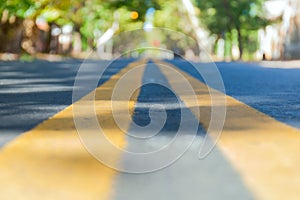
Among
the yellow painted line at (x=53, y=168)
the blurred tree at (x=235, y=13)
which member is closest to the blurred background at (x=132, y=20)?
the blurred tree at (x=235, y=13)

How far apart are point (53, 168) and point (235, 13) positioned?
45145mm

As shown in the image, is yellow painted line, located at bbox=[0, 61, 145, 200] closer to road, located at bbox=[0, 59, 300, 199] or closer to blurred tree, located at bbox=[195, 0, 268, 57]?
road, located at bbox=[0, 59, 300, 199]

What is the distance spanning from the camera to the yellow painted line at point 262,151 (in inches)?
93.7

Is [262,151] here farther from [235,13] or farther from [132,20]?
[132,20]

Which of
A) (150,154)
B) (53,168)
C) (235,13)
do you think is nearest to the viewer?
(53,168)

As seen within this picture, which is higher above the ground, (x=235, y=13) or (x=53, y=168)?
(x=53, y=168)

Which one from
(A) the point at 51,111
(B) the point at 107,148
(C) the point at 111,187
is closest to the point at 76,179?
(C) the point at 111,187

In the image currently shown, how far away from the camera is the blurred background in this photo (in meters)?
26.6

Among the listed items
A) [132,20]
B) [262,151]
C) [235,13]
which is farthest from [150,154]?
[132,20]

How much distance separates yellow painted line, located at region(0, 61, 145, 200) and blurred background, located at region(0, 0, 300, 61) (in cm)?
1851

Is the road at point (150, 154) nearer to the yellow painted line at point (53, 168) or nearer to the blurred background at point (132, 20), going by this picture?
the yellow painted line at point (53, 168)

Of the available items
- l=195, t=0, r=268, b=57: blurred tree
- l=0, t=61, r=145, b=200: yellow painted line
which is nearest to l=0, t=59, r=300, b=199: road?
l=0, t=61, r=145, b=200: yellow painted line

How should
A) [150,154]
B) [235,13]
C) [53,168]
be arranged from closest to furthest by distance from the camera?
[53,168] < [150,154] < [235,13]

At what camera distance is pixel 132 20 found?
198ft
